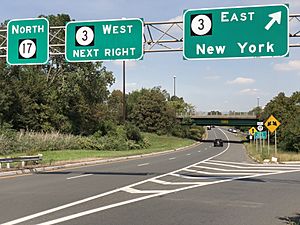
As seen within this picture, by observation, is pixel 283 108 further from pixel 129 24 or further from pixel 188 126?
pixel 129 24

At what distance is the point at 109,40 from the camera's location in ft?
56.6

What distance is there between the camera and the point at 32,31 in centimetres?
1841

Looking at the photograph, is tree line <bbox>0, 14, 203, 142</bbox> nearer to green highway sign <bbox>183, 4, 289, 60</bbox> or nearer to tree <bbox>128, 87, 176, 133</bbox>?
→ tree <bbox>128, 87, 176, 133</bbox>

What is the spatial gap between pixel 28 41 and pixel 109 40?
379cm

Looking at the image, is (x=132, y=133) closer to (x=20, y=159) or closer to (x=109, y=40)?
(x=20, y=159)

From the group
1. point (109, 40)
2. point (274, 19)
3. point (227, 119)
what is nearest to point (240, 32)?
point (274, 19)

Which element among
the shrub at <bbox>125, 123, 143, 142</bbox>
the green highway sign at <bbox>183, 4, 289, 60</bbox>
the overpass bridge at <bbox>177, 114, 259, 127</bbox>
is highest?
the green highway sign at <bbox>183, 4, 289, 60</bbox>

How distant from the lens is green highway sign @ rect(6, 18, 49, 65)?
720 inches

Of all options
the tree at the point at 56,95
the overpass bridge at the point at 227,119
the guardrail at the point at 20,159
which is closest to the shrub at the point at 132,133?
the tree at the point at 56,95

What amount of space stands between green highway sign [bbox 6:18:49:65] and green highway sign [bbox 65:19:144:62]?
1514mm

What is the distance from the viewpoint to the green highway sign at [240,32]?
15.4 m

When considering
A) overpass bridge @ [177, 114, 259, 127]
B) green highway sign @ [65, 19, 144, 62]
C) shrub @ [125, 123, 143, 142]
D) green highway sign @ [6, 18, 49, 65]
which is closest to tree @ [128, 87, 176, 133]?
overpass bridge @ [177, 114, 259, 127]

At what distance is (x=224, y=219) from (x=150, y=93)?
88869 mm

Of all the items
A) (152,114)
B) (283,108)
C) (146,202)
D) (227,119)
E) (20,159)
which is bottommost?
(146,202)
